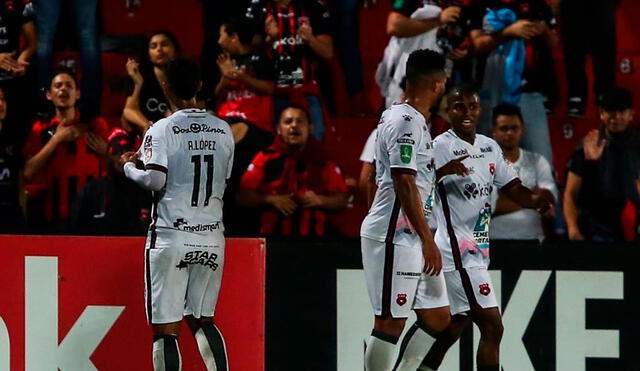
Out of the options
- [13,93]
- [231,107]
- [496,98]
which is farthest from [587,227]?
[13,93]

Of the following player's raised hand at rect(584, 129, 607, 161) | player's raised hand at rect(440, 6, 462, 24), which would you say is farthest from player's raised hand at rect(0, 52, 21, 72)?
player's raised hand at rect(584, 129, 607, 161)

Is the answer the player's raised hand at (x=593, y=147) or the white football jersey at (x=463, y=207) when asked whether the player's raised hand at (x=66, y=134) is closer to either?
the white football jersey at (x=463, y=207)

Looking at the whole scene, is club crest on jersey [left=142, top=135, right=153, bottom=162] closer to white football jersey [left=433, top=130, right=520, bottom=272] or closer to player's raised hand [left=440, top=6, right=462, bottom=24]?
white football jersey [left=433, top=130, right=520, bottom=272]

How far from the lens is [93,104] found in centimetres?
880

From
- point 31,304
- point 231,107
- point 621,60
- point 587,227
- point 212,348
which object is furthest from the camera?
point 621,60

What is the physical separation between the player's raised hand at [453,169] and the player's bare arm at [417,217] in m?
0.62

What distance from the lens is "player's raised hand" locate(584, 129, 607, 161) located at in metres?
8.23

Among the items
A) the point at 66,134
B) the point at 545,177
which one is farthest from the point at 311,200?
the point at 66,134

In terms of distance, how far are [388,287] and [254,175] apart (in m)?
2.23

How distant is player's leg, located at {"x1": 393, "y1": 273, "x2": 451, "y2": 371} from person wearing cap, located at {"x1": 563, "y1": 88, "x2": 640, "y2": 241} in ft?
6.00

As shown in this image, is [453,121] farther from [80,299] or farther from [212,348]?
[80,299]

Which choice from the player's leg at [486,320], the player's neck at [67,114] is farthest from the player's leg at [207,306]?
the player's neck at [67,114]

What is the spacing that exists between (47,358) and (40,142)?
6.45 ft

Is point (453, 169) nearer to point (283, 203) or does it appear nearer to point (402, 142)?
point (402, 142)
